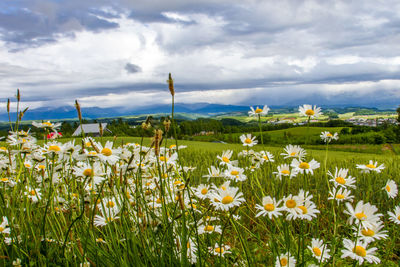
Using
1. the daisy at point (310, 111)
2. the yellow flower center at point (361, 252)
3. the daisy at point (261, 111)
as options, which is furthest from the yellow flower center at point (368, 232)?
the daisy at point (261, 111)

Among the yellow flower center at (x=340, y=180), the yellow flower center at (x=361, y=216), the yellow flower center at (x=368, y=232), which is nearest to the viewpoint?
the yellow flower center at (x=361, y=216)

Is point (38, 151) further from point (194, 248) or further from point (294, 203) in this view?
point (294, 203)

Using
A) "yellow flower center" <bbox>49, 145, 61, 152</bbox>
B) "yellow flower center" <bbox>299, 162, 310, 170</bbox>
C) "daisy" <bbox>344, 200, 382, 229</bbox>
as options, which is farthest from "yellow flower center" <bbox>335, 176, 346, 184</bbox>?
"yellow flower center" <bbox>49, 145, 61, 152</bbox>

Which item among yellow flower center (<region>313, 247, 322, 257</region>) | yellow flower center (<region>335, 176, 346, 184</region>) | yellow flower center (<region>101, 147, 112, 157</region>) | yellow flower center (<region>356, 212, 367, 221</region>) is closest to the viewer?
yellow flower center (<region>356, 212, 367, 221</region>)

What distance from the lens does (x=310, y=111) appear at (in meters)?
2.23

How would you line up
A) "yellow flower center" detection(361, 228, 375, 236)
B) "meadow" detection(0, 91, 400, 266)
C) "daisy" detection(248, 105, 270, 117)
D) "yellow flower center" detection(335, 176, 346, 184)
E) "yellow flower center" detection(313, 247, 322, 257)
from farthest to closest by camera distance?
"daisy" detection(248, 105, 270, 117) → "yellow flower center" detection(335, 176, 346, 184) → "yellow flower center" detection(313, 247, 322, 257) → "yellow flower center" detection(361, 228, 375, 236) → "meadow" detection(0, 91, 400, 266)

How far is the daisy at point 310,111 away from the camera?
7.11 ft

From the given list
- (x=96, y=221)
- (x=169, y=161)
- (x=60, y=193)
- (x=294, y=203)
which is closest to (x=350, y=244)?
(x=294, y=203)

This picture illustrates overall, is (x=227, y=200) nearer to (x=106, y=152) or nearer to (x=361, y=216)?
(x=361, y=216)

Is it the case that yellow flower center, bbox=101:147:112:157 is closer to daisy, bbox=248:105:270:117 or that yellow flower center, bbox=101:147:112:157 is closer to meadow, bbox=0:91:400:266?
meadow, bbox=0:91:400:266

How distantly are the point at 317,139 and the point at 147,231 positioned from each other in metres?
38.4

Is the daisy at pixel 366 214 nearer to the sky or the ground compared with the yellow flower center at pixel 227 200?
nearer to the ground

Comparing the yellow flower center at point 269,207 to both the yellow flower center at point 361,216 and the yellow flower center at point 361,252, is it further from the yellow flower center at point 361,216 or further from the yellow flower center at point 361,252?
the yellow flower center at point 361,252

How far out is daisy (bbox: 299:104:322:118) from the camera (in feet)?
7.11
